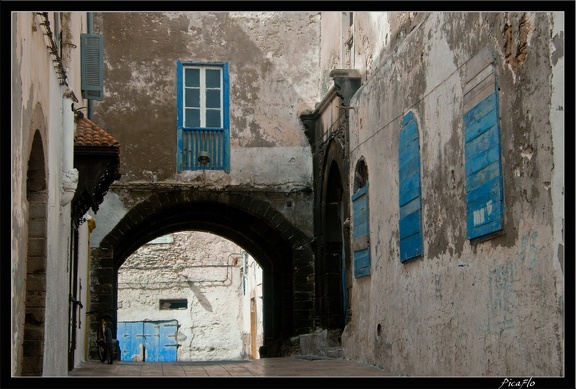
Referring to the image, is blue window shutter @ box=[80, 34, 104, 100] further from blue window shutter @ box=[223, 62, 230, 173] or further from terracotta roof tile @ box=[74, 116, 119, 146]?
blue window shutter @ box=[223, 62, 230, 173]

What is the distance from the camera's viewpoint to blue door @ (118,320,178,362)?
28688mm

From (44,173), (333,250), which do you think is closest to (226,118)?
(333,250)

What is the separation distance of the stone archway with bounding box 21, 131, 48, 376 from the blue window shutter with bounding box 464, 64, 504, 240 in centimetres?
360

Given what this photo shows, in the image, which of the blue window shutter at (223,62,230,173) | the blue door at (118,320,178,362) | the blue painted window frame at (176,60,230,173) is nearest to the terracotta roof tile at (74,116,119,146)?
the blue painted window frame at (176,60,230,173)

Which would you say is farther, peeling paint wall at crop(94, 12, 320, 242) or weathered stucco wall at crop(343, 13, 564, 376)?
peeling paint wall at crop(94, 12, 320, 242)

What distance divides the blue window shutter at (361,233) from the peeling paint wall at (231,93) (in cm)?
358

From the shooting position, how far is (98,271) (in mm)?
16516

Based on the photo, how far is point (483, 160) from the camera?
8.62 meters

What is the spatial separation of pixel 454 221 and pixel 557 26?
2.79 metres

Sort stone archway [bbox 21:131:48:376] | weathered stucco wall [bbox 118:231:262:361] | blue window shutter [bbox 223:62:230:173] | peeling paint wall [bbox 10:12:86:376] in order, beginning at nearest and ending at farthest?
peeling paint wall [bbox 10:12:86:376], stone archway [bbox 21:131:48:376], blue window shutter [bbox 223:62:230:173], weathered stucco wall [bbox 118:231:262:361]

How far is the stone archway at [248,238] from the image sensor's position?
54.7 feet

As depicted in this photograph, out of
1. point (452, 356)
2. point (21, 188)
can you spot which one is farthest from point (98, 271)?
point (21, 188)

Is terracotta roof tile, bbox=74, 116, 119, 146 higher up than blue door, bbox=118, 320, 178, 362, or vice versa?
terracotta roof tile, bbox=74, 116, 119, 146

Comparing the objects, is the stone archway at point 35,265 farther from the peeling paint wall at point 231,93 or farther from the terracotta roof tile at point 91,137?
the peeling paint wall at point 231,93
